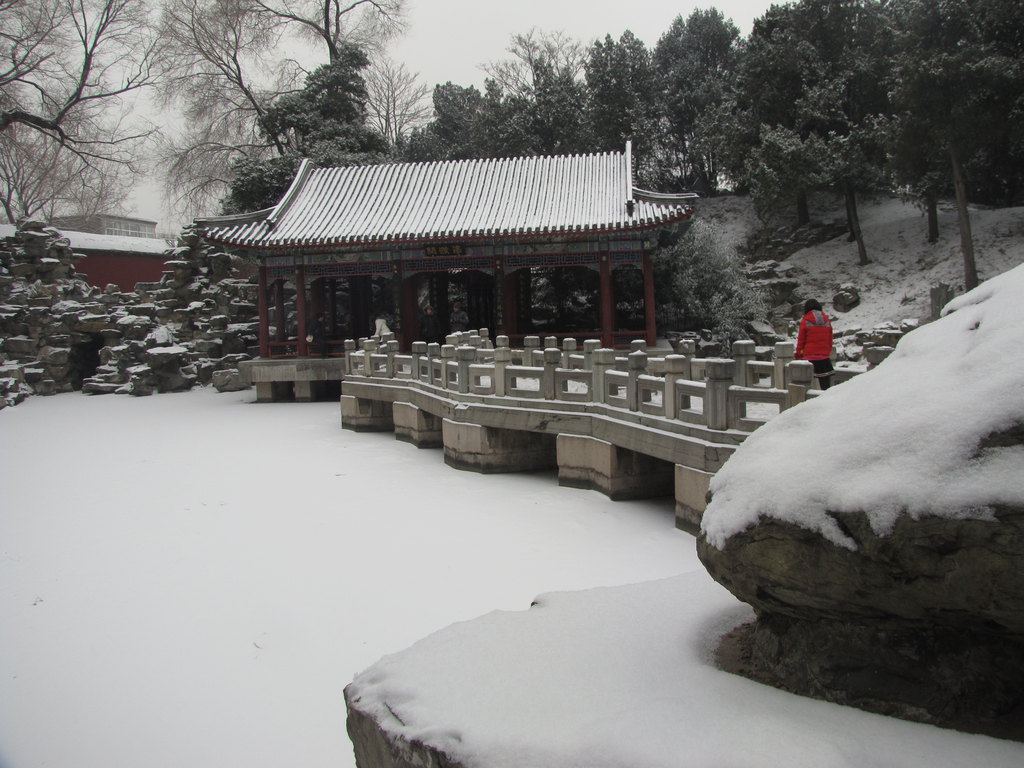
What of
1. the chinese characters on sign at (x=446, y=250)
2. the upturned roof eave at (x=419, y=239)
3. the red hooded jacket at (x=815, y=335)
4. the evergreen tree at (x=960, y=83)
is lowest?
the red hooded jacket at (x=815, y=335)

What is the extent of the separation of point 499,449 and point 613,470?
1975mm

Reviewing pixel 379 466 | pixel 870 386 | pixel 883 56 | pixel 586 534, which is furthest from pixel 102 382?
pixel 883 56

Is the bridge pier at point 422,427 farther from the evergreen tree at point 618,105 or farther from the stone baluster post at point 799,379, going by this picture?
the evergreen tree at point 618,105

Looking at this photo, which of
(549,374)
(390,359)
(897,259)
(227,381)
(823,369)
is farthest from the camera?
(897,259)

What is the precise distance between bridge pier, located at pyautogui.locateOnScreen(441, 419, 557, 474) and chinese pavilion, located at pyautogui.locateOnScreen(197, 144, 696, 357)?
6457 mm

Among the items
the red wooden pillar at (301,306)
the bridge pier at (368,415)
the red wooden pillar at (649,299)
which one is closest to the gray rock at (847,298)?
the red wooden pillar at (649,299)

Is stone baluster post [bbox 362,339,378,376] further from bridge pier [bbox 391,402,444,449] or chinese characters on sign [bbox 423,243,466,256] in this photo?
chinese characters on sign [bbox 423,243,466,256]

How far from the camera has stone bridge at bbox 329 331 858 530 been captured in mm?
7004

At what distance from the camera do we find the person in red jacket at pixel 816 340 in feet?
23.8

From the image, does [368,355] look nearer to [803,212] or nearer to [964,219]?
[964,219]

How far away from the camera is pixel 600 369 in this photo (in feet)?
29.7

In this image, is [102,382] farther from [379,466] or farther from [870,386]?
[870,386]

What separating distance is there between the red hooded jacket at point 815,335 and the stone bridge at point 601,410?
Result: 0.77ft

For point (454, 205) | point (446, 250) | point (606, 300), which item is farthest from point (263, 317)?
point (606, 300)
